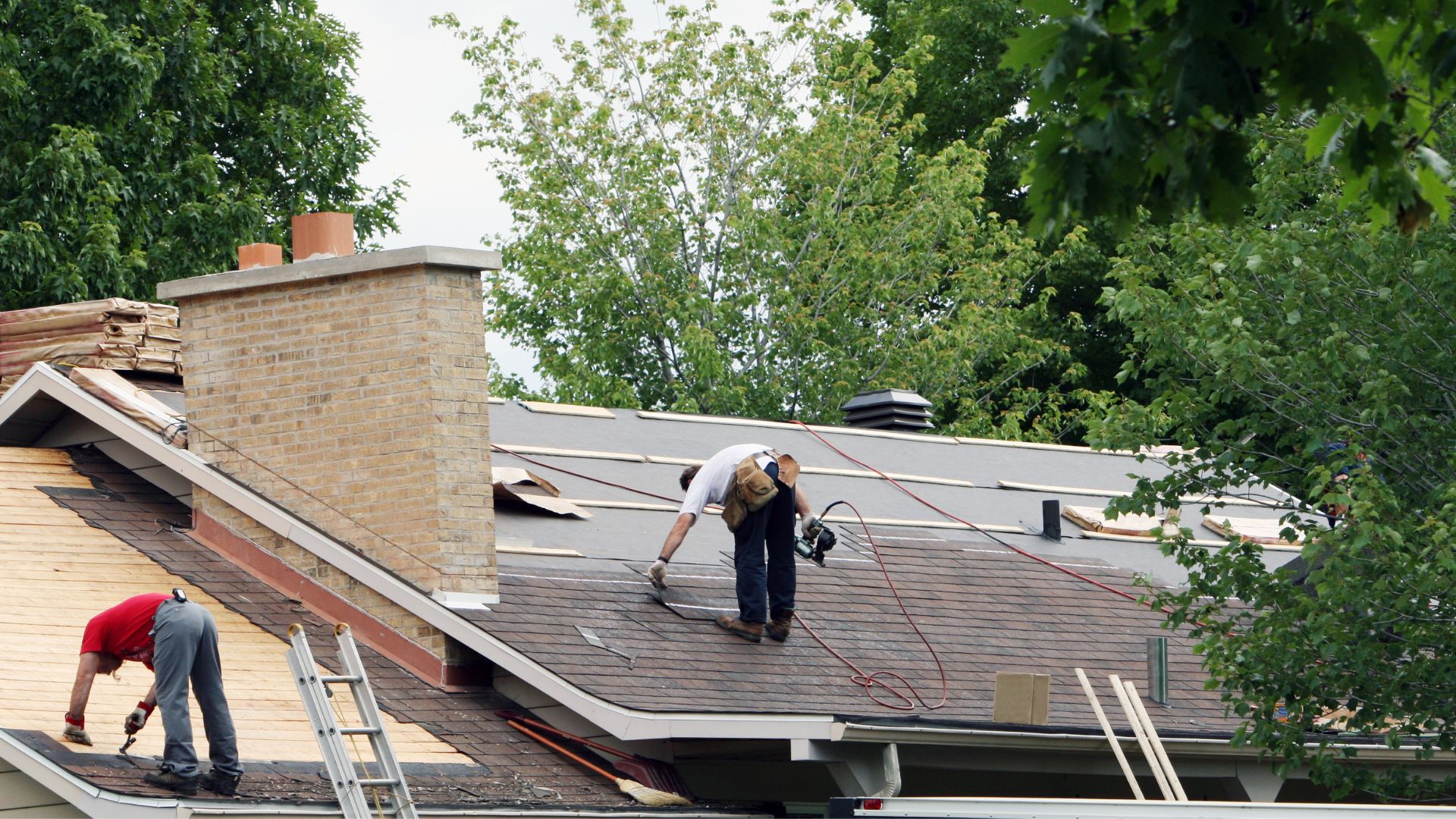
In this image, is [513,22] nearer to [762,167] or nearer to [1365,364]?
[762,167]

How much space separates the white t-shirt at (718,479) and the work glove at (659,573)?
0.35 metres

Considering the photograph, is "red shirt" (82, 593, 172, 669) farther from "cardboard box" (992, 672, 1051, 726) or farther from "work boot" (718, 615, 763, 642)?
"cardboard box" (992, 672, 1051, 726)

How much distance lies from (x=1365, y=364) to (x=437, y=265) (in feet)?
17.8

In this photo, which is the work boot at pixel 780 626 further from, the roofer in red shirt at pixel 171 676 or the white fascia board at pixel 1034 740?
the roofer in red shirt at pixel 171 676

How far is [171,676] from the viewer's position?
855 centimetres

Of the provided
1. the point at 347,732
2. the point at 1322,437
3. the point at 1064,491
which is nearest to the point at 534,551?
the point at 347,732

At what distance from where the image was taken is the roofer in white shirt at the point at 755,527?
37.9 feet

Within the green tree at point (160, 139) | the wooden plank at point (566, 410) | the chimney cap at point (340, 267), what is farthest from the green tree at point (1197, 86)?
the green tree at point (160, 139)

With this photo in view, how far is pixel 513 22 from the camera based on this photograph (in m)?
32.9

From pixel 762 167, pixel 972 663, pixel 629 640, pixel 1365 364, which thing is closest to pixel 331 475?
pixel 629 640

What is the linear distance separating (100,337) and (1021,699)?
6.83 meters

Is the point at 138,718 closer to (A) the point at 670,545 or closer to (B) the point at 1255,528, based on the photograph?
(A) the point at 670,545

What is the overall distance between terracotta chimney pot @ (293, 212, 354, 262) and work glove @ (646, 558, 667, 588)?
286cm

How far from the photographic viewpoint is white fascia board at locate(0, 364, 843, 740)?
9953 mm
